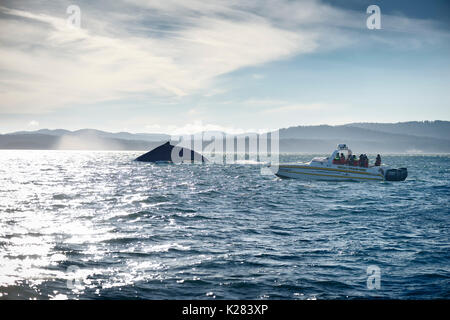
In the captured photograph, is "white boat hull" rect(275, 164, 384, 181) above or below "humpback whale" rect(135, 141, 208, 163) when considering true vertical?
below

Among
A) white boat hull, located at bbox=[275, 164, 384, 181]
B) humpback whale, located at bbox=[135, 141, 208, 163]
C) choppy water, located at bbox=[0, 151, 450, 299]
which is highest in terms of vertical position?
humpback whale, located at bbox=[135, 141, 208, 163]

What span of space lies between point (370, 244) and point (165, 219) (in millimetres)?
11304

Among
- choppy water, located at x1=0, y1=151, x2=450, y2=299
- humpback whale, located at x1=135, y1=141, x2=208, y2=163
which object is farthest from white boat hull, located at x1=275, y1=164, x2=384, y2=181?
humpback whale, located at x1=135, y1=141, x2=208, y2=163

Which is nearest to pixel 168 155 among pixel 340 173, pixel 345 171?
pixel 340 173

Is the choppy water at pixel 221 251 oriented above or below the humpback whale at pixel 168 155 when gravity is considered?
below

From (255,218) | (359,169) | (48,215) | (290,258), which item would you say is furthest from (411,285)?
(359,169)

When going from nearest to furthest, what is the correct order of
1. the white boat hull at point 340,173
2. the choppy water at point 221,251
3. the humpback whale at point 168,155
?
1. the choppy water at point 221,251
2. the white boat hull at point 340,173
3. the humpback whale at point 168,155

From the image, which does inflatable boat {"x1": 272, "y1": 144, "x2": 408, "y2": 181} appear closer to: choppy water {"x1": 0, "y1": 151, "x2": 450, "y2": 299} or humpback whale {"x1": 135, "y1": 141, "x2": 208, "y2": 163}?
choppy water {"x1": 0, "y1": 151, "x2": 450, "y2": 299}

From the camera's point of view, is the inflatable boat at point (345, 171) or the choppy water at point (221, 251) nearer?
the choppy water at point (221, 251)

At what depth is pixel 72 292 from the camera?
938 centimetres

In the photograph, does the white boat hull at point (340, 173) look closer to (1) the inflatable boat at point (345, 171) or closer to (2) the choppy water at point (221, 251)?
(1) the inflatable boat at point (345, 171)

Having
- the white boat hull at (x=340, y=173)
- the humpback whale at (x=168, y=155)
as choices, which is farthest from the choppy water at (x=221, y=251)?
the humpback whale at (x=168, y=155)

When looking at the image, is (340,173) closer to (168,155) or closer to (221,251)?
(221,251)

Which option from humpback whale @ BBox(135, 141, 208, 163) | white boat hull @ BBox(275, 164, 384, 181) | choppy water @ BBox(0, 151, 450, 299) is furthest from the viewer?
humpback whale @ BBox(135, 141, 208, 163)
